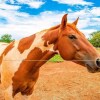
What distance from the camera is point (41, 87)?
8461mm

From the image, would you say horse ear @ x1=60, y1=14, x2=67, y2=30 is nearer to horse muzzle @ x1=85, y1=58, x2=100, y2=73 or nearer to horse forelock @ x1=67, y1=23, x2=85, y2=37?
horse forelock @ x1=67, y1=23, x2=85, y2=37

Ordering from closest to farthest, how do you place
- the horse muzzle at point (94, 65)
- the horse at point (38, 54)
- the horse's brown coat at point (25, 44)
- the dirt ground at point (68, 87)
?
the horse muzzle at point (94, 65) < the horse at point (38, 54) < the horse's brown coat at point (25, 44) < the dirt ground at point (68, 87)

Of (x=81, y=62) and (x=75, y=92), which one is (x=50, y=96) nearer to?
(x=75, y=92)

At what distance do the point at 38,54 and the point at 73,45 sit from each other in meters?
0.66

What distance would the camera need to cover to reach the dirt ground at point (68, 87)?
7.47 m

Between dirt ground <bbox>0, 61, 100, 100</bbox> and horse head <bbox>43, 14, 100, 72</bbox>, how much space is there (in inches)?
124

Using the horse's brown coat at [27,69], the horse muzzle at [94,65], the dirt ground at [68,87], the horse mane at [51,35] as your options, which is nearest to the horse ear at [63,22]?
the horse mane at [51,35]

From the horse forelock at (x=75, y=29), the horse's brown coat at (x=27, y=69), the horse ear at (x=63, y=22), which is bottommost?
the horse's brown coat at (x=27, y=69)

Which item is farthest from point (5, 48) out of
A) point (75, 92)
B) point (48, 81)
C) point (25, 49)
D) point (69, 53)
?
point (48, 81)

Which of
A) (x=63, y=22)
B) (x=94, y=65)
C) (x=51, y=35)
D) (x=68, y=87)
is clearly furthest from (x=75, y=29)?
(x=68, y=87)

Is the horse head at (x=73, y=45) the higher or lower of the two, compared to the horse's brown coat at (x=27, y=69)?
higher

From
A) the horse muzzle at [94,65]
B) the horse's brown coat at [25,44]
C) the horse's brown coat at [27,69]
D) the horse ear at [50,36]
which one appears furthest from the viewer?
the horse's brown coat at [25,44]

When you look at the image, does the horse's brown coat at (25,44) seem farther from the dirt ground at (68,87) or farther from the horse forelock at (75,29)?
the dirt ground at (68,87)

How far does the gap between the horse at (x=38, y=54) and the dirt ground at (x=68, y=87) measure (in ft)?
8.27
